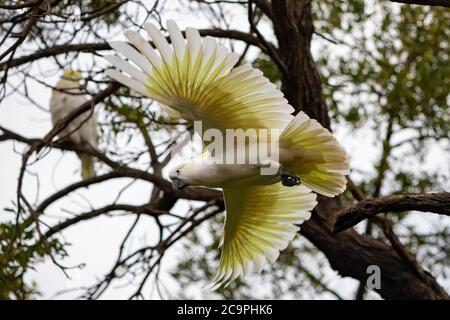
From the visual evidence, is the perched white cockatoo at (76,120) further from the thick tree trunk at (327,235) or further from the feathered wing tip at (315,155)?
the feathered wing tip at (315,155)

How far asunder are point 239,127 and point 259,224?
1.99 ft

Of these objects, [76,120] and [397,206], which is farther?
[76,120]

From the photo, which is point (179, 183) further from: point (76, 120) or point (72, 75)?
point (76, 120)

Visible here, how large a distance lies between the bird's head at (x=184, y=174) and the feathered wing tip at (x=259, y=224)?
35 cm

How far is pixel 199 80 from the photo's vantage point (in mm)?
2971

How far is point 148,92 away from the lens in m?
2.97

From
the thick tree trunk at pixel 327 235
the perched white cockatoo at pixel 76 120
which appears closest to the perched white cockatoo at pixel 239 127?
the thick tree trunk at pixel 327 235

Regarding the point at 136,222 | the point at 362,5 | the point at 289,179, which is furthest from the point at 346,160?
the point at 362,5

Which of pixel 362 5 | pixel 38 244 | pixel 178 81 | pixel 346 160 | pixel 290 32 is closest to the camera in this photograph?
pixel 178 81

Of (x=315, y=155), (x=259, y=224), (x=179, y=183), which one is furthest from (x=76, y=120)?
(x=315, y=155)

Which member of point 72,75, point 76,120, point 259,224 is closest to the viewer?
point 259,224
